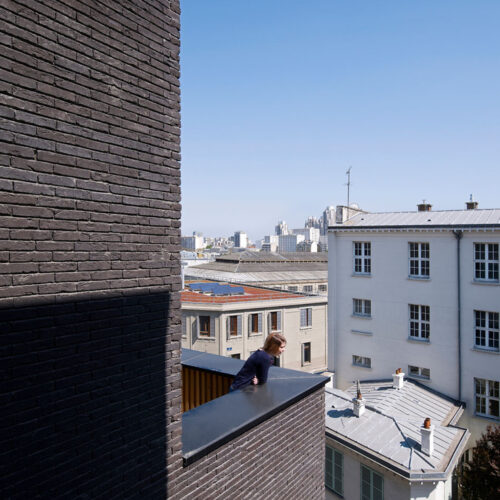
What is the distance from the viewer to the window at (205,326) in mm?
33688

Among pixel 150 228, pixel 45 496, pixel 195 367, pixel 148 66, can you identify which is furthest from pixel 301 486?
pixel 148 66

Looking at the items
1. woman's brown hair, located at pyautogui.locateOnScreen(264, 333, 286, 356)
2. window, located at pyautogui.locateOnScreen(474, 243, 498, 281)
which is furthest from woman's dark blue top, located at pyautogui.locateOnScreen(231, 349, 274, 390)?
window, located at pyautogui.locateOnScreen(474, 243, 498, 281)

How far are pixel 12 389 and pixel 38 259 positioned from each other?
946mm

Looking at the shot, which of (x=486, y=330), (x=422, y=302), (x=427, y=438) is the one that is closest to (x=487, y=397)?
(x=486, y=330)

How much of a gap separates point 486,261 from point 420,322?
475cm

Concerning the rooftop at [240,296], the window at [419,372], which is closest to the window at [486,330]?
the window at [419,372]

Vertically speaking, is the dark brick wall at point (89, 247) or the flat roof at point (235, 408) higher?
the dark brick wall at point (89, 247)

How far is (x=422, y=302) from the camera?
22.7m

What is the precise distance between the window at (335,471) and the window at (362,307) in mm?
10452

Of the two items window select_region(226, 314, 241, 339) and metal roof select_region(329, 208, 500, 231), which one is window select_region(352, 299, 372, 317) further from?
window select_region(226, 314, 241, 339)

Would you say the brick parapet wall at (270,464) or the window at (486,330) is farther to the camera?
the window at (486,330)

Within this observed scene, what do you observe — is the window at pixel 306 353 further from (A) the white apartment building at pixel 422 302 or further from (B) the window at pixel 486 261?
(B) the window at pixel 486 261

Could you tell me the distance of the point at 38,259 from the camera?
3.13 m

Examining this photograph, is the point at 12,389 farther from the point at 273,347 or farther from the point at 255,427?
the point at 273,347
